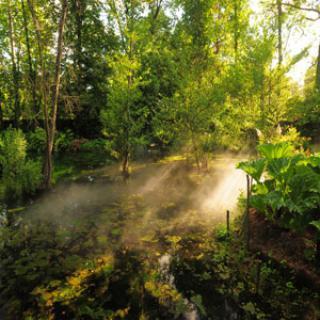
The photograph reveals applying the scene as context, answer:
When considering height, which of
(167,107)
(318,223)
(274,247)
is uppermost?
(167,107)

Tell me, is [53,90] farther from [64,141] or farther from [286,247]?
[286,247]

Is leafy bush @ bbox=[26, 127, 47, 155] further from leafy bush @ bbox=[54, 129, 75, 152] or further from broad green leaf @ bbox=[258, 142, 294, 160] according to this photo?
broad green leaf @ bbox=[258, 142, 294, 160]

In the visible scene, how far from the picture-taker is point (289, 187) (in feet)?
19.0

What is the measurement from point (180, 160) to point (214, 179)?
12.0 feet

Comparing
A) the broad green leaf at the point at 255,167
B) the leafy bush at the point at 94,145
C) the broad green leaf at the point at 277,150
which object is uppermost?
the broad green leaf at the point at 277,150

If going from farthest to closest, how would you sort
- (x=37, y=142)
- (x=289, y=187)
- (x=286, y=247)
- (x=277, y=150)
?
1. (x=37, y=142)
2. (x=277, y=150)
3. (x=286, y=247)
4. (x=289, y=187)

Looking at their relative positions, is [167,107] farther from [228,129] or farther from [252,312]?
[252,312]

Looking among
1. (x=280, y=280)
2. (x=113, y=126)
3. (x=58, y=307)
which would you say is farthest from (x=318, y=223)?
(x=113, y=126)

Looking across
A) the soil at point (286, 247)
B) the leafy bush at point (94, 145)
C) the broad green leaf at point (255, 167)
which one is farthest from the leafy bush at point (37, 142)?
the soil at point (286, 247)

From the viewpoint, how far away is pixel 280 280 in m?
5.34

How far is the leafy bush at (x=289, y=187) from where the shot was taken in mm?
5379

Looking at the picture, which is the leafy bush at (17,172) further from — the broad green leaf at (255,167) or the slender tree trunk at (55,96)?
the broad green leaf at (255,167)

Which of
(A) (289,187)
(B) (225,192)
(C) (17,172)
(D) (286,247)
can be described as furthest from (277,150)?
(C) (17,172)

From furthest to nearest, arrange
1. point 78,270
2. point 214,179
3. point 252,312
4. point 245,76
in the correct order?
point 214,179, point 245,76, point 78,270, point 252,312
